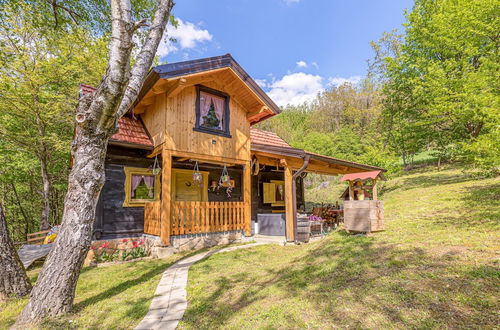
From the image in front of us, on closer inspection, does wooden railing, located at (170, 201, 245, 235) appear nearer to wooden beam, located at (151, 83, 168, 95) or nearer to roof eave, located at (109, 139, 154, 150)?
roof eave, located at (109, 139, 154, 150)

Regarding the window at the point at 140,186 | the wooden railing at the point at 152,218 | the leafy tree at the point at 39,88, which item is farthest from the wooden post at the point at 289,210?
the leafy tree at the point at 39,88

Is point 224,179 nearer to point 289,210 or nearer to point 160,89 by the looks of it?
point 289,210

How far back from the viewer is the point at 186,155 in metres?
7.87

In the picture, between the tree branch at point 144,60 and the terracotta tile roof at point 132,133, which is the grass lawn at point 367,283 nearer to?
the tree branch at point 144,60

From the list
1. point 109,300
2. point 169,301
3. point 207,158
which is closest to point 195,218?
point 207,158

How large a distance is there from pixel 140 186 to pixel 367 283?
768 centimetres

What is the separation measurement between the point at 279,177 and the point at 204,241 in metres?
6.11

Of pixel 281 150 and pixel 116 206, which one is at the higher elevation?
pixel 281 150

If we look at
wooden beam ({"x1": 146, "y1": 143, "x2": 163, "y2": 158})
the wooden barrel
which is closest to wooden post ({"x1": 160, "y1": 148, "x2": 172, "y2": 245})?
wooden beam ({"x1": 146, "y1": 143, "x2": 163, "y2": 158})

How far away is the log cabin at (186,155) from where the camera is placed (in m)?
7.62

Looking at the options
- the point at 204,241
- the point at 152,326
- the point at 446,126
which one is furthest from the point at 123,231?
the point at 446,126

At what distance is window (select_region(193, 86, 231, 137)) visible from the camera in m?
8.52

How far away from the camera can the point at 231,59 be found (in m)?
8.53

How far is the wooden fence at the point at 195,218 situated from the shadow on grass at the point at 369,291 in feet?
10.3
